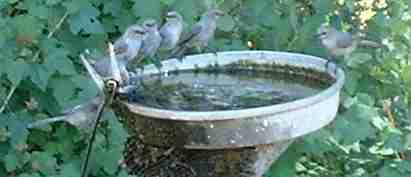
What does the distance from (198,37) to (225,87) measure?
0.57 metres

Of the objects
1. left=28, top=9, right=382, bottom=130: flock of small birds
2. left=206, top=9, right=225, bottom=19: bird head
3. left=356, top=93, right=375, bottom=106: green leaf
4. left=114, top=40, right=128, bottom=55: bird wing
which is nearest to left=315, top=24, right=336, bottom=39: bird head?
left=28, top=9, right=382, bottom=130: flock of small birds

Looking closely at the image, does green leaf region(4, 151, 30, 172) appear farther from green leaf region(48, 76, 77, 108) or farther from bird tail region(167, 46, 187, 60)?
bird tail region(167, 46, 187, 60)

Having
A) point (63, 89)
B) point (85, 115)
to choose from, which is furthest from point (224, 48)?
point (85, 115)

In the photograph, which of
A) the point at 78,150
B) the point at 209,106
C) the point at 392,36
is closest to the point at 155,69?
the point at 209,106

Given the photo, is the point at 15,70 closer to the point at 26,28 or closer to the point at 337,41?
the point at 26,28

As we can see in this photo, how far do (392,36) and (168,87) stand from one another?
1.71 m

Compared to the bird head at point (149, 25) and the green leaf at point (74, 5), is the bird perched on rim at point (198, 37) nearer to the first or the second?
the bird head at point (149, 25)

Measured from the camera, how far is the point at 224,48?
4219mm

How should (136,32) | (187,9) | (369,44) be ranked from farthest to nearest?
(369,44) → (187,9) → (136,32)

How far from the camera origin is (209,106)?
9.82ft

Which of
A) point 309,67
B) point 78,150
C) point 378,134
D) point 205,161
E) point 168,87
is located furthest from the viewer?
point 378,134

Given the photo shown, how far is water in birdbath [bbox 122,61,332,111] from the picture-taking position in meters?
3.01

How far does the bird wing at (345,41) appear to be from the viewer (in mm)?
4328

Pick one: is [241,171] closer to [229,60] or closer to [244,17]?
[229,60]
